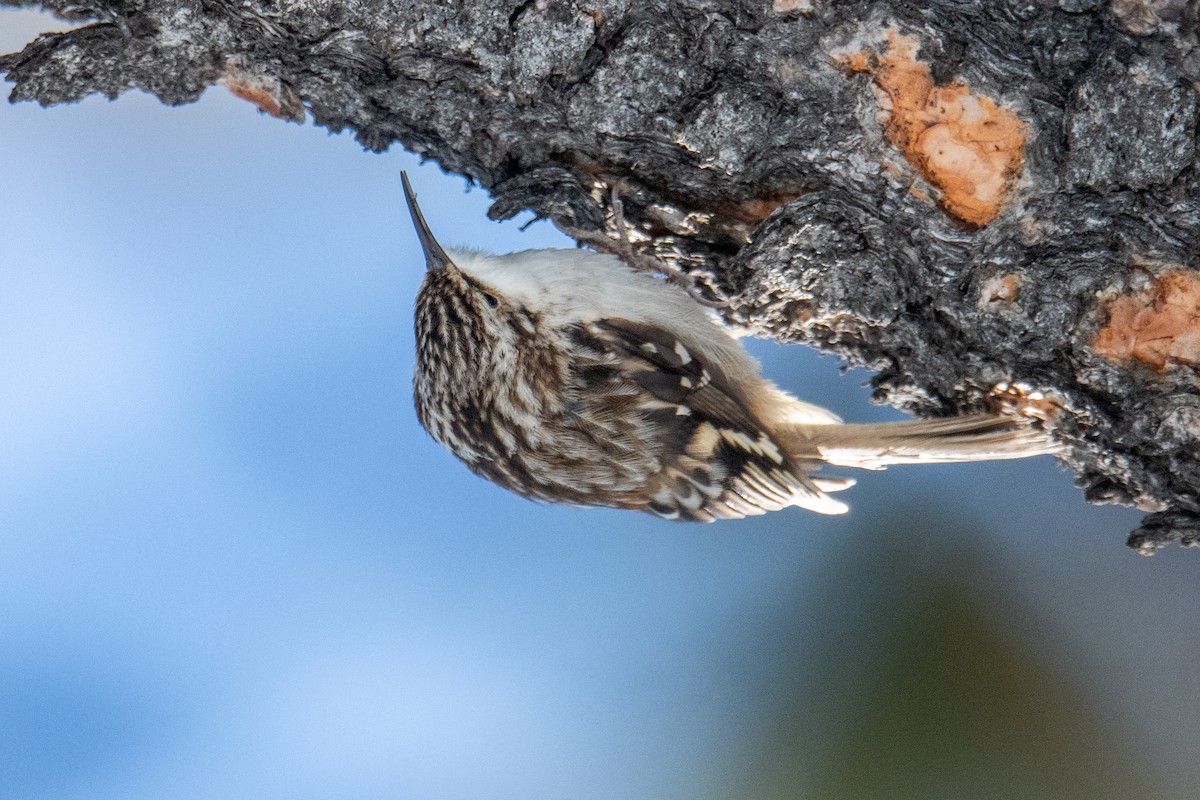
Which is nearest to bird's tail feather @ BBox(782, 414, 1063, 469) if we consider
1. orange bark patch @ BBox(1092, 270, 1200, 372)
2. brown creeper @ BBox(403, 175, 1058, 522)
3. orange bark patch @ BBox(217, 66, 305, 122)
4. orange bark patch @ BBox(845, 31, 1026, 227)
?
brown creeper @ BBox(403, 175, 1058, 522)

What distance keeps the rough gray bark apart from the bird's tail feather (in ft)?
0.13

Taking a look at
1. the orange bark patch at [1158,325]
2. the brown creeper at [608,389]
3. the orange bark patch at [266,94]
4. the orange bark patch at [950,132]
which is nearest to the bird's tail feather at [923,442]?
the brown creeper at [608,389]

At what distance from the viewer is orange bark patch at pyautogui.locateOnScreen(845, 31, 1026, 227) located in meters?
1.12

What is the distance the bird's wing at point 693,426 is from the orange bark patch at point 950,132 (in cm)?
56

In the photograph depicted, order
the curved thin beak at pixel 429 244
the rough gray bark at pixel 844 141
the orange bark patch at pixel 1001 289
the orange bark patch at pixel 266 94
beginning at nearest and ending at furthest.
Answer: the rough gray bark at pixel 844 141, the orange bark patch at pixel 1001 289, the orange bark patch at pixel 266 94, the curved thin beak at pixel 429 244

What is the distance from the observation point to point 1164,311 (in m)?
1.16

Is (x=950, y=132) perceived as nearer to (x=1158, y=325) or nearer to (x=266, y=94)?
(x=1158, y=325)

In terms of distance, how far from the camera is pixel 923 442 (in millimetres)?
1507

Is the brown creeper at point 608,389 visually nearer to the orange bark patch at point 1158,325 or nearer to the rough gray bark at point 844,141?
the rough gray bark at point 844,141

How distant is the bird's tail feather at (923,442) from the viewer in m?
1.44

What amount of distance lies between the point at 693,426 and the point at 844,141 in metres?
0.58

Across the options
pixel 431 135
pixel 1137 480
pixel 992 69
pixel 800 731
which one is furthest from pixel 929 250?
pixel 800 731

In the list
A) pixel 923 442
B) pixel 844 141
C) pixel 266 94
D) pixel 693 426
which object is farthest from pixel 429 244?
pixel 923 442

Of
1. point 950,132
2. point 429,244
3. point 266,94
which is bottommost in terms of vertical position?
point 950,132
